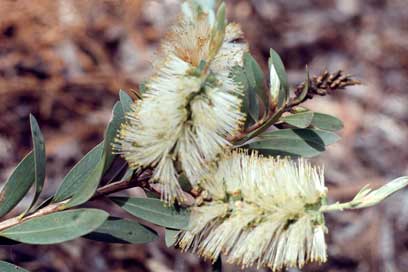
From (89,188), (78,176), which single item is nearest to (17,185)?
(78,176)

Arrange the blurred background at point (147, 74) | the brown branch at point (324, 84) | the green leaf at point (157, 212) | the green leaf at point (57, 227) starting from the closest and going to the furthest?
the green leaf at point (57, 227) < the green leaf at point (157, 212) < the brown branch at point (324, 84) < the blurred background at point (147, 74)

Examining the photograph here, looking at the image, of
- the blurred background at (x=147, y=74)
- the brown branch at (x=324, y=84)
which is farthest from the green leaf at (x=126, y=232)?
the blurred background at (x=147, y=74)

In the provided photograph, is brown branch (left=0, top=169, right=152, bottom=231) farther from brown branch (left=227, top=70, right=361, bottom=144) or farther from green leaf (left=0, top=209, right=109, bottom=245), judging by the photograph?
brown branch (left=227, top=70, right=361, bottom=144)

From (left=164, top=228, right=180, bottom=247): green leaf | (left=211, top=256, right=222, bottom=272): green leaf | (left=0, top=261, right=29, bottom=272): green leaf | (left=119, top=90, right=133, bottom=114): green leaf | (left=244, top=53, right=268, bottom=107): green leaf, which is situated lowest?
(left=0, top=261, right=29, bottom=272): green leaf

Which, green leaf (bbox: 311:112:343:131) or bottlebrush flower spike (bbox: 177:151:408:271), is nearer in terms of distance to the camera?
bottlebrush flower spike (bbox: 177:151:408:271)

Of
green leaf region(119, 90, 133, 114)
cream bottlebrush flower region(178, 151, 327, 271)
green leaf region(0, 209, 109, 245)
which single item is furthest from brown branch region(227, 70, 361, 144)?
green leaf region(0, 209, 109, 245)

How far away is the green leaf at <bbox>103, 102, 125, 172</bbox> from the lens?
1077 millimetres

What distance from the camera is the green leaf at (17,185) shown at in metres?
1.23

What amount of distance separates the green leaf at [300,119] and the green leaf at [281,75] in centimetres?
3

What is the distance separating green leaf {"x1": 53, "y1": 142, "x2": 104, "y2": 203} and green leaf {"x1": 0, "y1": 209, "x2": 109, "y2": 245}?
8 centimetres

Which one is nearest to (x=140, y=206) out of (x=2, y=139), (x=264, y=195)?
(x=264, y=195)

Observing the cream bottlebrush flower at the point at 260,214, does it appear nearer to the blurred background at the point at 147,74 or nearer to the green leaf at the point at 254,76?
the green leaf at the point at 254,76

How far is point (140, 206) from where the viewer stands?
3.82 ft

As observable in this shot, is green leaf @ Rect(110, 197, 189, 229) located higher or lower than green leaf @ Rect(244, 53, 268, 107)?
lower
